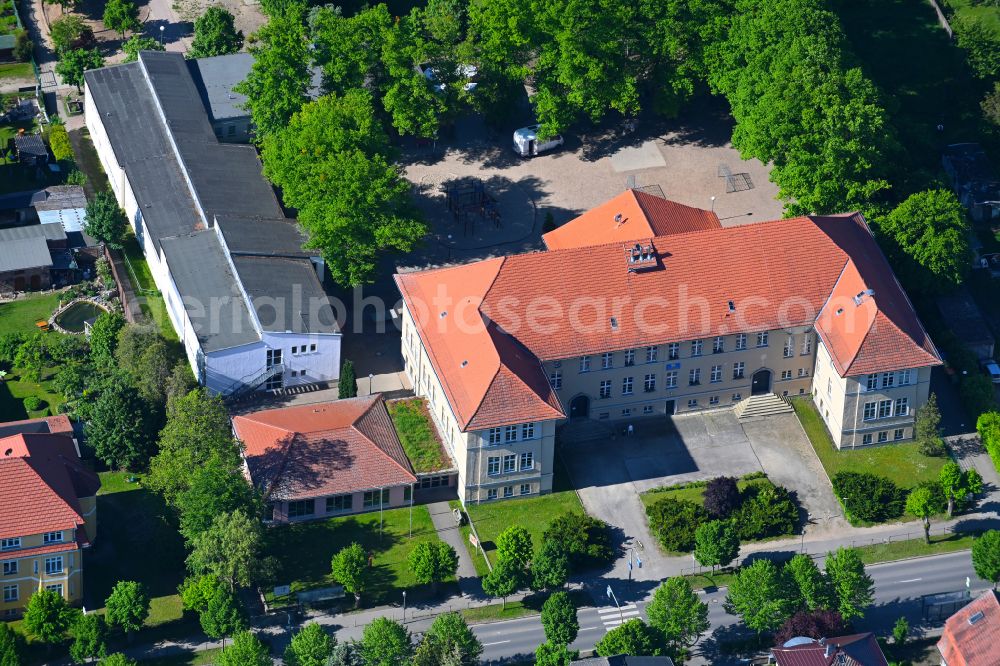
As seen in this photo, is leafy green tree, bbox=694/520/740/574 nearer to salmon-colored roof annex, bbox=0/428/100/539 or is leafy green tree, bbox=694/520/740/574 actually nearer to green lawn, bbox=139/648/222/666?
green lawn, bbox=139/648/222/666

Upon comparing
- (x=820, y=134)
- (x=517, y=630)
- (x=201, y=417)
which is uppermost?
(x=820, y=134)

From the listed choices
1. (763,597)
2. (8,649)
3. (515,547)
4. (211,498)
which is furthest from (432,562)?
(8,649)

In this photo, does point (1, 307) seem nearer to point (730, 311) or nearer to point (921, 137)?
point (730, 311)

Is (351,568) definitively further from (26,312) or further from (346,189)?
(26,312)

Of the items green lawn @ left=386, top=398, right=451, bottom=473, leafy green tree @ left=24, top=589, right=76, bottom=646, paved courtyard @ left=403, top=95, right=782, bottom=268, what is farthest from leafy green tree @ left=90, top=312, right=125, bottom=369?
leafy green tree @ left=24, top=589, right=76, bottom=646

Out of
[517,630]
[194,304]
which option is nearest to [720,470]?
[517,630]

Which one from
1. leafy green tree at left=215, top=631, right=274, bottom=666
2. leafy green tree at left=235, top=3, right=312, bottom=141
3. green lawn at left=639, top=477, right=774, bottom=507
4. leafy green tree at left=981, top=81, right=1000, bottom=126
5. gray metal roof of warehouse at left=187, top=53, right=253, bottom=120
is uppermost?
leafy green tree at left=235, top=3, right=312, bottom=141
